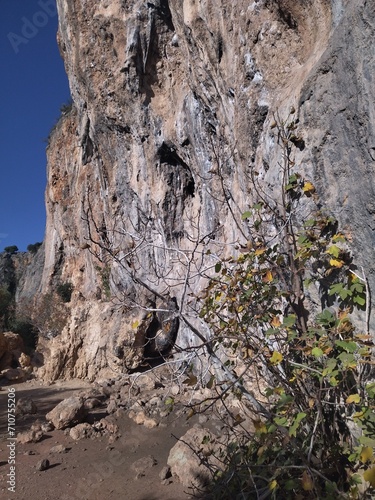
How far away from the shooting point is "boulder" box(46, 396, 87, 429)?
4879mm

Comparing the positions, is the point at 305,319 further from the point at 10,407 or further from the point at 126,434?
the point at 10,407

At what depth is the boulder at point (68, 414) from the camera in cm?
488

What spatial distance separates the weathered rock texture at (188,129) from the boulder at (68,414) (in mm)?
1444

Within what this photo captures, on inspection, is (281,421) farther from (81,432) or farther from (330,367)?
(81,432)

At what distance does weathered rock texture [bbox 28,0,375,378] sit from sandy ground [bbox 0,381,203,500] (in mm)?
1425

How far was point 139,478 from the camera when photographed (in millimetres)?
3576

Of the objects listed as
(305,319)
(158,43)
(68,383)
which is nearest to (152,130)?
(158,43)

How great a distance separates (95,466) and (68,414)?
1.16 meters

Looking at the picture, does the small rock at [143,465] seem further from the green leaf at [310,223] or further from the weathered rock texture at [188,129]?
the green leaf at [310,223]

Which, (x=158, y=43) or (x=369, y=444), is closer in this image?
(x=369, y=444)

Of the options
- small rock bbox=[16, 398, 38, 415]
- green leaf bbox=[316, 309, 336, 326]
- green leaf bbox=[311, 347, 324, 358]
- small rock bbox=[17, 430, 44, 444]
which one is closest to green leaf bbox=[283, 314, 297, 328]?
green leaf bbox=[316, 309, 336, 326]

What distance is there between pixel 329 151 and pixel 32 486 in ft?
12.4

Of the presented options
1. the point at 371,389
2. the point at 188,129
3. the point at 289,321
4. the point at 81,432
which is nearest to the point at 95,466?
the point at 81,432

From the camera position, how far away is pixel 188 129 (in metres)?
7.87
